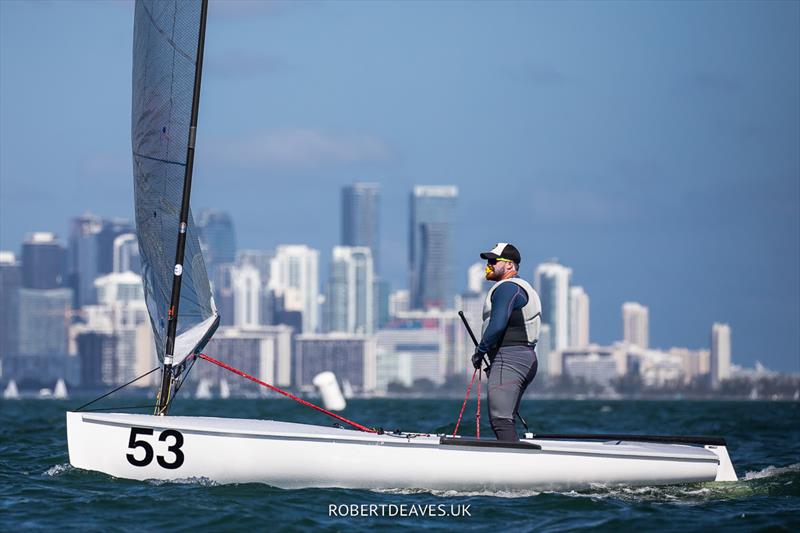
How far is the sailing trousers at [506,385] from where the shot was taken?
1260cm

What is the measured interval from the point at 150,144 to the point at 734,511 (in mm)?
6547

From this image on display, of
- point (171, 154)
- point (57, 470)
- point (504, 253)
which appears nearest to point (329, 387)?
point (57, 470)

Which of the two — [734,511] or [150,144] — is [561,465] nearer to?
[734,511]

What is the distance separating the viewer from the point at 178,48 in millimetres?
13789

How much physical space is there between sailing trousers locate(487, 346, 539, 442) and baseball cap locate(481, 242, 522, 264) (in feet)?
2.72

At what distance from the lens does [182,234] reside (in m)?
13.6

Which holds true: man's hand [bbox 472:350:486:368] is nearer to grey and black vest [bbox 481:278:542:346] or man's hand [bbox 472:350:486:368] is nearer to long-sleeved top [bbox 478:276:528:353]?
long-sleeved top [bbox 478:276:528:353]

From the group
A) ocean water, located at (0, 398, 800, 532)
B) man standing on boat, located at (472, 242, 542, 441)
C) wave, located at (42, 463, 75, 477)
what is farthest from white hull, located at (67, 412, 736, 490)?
wave, located at (42, 463, 75, 477)

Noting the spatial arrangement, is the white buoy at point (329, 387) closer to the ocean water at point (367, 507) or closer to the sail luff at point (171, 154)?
the sail luff at point (171, 154)

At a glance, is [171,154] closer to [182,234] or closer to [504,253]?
[182,234]

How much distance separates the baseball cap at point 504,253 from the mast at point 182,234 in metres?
2.98

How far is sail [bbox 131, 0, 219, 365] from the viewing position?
1377cm

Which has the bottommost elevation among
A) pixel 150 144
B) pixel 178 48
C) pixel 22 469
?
pixel 22 469

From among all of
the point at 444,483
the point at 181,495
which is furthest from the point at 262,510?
the point at 444,483
